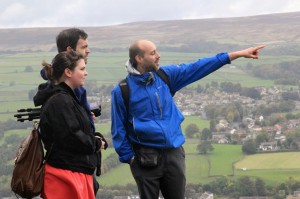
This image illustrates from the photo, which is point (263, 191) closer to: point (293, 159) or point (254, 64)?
point (293, 159)

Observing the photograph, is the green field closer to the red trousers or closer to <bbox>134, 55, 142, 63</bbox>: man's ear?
<bbox>134, 55, 142, 63</bbox>: man's ear

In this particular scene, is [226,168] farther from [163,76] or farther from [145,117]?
[145,117]

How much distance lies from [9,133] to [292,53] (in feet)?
121

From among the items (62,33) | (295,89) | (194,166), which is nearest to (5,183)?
(194,166)

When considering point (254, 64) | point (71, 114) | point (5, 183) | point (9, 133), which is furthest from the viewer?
point (254, 64)

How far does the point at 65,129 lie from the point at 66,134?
35 millimetres

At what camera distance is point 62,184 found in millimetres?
4773

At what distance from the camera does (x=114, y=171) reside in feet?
88.0

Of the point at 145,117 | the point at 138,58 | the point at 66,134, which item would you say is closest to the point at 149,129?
the point at 145,117

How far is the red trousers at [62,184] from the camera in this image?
15.6 ft

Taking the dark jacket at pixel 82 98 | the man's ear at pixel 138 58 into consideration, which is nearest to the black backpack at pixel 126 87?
the man's ear at pixel 138 58

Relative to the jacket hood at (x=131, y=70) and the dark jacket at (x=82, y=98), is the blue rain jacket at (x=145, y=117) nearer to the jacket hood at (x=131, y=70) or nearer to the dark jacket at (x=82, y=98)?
the jacket hood at (x=131, y=70)

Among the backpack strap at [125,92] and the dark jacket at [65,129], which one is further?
the backpack strap at [125,92]

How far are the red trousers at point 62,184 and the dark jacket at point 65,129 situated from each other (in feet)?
0.13
